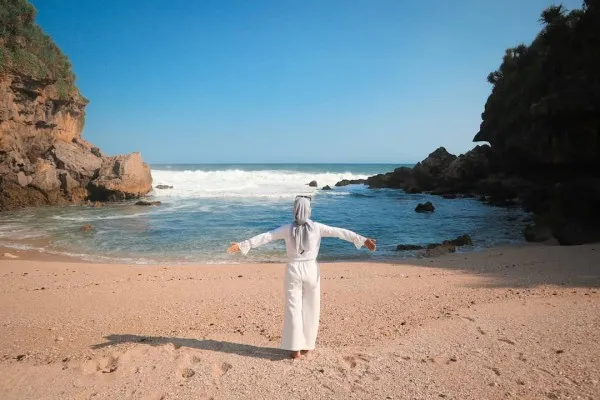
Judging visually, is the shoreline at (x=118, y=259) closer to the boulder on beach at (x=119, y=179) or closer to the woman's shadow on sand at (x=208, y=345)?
the woman's shadow on sand at (x=208, y=345)

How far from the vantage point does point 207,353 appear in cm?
523

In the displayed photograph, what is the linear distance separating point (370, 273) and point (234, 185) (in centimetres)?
4488

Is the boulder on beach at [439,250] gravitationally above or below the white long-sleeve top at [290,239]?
below

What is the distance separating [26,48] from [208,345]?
1295 inches

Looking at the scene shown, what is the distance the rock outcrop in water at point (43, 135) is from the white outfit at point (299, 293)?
96.4 feet

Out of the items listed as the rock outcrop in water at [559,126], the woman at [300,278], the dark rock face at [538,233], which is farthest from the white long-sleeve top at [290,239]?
the dark rock face at [538,233]

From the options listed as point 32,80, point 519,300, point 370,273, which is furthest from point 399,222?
point 32,80

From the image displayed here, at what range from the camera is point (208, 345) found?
5.52 meters

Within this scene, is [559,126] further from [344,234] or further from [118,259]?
[118,259]

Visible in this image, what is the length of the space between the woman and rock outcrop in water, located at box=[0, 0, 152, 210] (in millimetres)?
29400

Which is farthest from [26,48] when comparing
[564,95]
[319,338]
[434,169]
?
[434,169]

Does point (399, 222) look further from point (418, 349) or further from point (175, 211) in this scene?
point (418, 349)

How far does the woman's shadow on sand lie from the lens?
5.23 metres

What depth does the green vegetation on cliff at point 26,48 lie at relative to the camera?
26.8m
